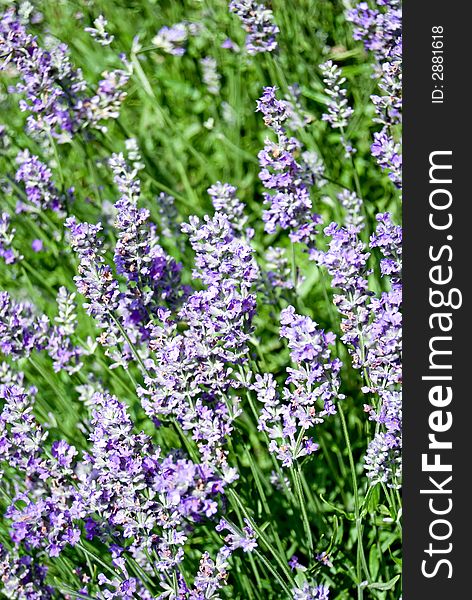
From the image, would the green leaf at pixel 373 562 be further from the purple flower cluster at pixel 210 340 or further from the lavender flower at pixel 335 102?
the lavender flower at pixel 335 102

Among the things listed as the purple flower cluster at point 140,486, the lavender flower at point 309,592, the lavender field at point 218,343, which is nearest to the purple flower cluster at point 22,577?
the lavender field at point 218,343

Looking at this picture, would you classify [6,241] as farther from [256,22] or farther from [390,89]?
[390,89]

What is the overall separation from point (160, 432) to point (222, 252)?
830 mm

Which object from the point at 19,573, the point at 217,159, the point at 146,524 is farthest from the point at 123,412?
the point at 217,159

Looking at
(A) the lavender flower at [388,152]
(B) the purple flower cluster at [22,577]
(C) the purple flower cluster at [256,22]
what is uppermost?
(C) the purple flower cluster at [256,22]

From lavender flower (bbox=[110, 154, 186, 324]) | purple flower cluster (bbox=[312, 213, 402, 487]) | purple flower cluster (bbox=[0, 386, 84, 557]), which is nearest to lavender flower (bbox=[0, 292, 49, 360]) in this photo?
purple flower cluster (bbox=[0, 386, 84, 557])

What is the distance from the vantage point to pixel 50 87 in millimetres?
2385

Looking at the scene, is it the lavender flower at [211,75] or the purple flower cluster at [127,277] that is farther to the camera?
the lavender flower at [211,75]

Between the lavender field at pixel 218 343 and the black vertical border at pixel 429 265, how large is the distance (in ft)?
0.16

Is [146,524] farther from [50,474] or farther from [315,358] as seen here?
[315,358]

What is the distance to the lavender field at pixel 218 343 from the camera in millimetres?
1830

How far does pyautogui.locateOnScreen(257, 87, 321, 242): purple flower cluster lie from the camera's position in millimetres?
1986

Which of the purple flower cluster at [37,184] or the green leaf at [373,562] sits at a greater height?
the purple flower cluster at [37,184]

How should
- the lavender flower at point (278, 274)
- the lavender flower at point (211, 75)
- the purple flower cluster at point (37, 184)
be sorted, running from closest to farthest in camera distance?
the lavender flower at point (278, 274)
the purple flower cluster at point (37, 184)
the lavender flower at point (211, 75)
